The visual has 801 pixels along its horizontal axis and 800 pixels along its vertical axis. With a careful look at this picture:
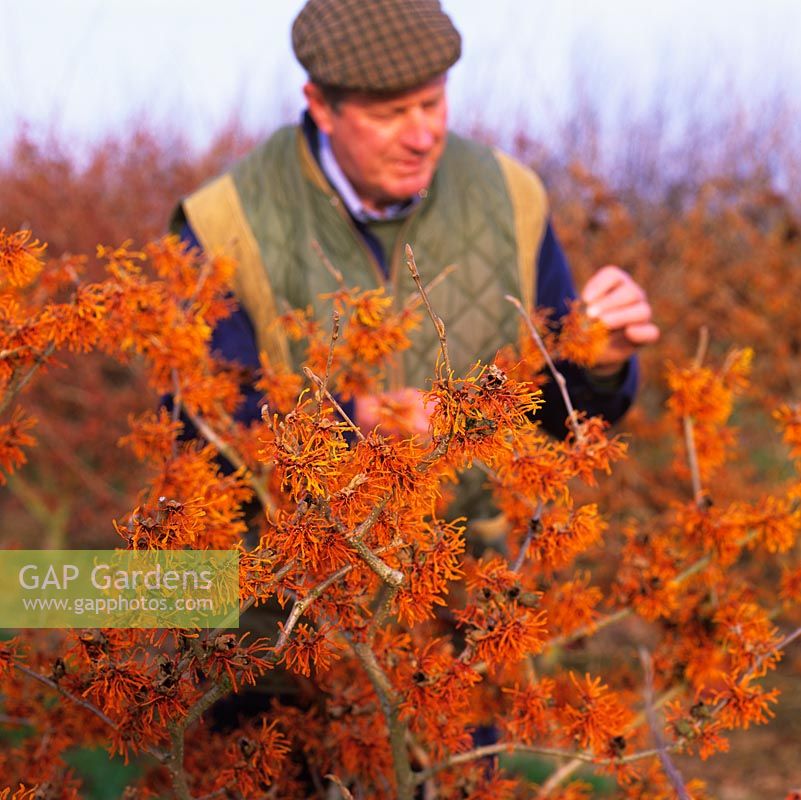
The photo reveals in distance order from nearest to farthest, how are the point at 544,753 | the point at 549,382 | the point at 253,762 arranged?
1. the point at 253,762
2. the point at 544,753
3. the point at 549,382

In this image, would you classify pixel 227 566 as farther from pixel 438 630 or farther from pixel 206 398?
pixel 438 630

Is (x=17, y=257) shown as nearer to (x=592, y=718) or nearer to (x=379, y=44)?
(x=592, y=718)

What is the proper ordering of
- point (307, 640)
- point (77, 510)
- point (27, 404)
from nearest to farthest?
point (307, 640) → point (27, 404) → point (77, 510)

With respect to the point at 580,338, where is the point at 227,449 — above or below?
below

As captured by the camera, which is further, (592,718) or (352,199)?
(352,199)

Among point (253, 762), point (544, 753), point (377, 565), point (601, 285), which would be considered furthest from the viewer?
point (601, 285)

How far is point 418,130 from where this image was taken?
2.36 meters

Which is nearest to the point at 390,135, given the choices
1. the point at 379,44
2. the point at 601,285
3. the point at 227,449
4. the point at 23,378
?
the point at 379,44

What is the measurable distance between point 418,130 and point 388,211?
1.17ft

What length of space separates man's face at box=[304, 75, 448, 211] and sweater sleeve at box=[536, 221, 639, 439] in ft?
1.63

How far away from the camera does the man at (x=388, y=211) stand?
7.70ft

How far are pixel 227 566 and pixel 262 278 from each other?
149cm

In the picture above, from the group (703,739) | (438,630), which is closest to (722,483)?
(438,630)

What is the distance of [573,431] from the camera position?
1.45 metres
